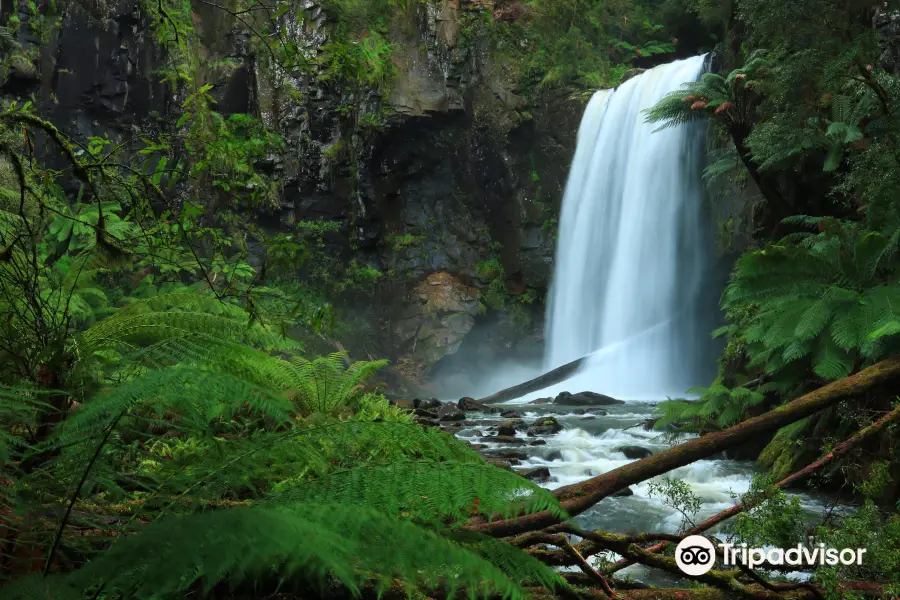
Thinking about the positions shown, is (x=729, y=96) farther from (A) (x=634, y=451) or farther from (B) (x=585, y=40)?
(B) (x=585, y=40)

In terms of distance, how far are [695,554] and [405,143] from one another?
54.3 feet

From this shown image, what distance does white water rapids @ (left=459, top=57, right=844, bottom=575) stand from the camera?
45.8 feet

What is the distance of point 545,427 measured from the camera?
891cm

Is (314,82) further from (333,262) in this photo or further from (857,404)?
(857,404)

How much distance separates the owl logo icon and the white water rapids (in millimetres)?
8265

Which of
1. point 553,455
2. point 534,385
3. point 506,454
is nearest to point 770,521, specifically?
point 506,454

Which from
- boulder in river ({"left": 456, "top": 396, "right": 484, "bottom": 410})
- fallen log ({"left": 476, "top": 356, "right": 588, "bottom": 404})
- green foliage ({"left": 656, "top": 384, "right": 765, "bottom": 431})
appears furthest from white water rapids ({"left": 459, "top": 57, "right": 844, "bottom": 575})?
green foliage ({"left": 656, "top": 384, "right": 765, "bottom": 431})

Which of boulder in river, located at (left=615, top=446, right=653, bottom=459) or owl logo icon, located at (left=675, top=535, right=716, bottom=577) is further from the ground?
owl logo icon, located at (left=675, top=535, right=716, bottom=577)

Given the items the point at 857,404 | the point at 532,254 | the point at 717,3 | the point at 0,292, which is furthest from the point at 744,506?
the point at 532,254

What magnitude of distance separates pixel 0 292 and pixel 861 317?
166 inches

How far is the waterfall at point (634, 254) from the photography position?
14.2 meters

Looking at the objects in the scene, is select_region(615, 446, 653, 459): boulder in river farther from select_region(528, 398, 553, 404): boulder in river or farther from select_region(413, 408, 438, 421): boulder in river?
select_region(528, 398, 553, 404): boulder in river

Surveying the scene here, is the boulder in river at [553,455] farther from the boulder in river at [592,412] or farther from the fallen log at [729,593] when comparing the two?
the fallen log at [729,593]

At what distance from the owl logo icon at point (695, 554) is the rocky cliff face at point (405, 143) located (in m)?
15.0
